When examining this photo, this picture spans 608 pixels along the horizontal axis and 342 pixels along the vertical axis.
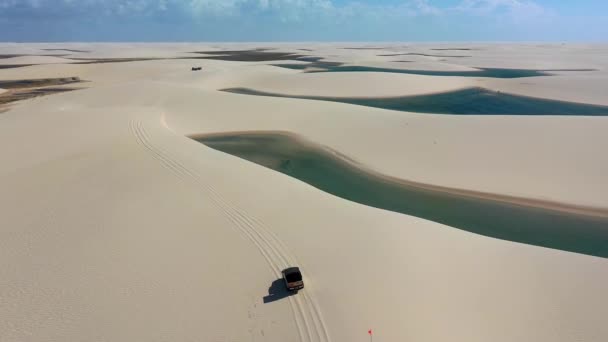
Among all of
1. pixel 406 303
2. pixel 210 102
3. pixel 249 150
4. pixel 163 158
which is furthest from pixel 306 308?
pixel 210 102

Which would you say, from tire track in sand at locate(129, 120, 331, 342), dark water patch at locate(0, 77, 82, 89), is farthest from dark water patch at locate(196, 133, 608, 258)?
dark water patch at locate(0, 77, 82, 89)

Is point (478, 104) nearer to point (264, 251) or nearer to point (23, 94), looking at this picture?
point (264, 251)

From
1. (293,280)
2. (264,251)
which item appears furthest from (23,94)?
(293,280)

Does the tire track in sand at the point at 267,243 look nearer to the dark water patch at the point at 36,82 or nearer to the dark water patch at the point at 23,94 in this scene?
the dark water patch at the point at 23,94

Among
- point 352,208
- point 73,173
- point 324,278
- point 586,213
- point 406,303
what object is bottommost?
point 406,303

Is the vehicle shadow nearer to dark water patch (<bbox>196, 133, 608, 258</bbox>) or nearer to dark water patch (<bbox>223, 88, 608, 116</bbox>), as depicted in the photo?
dark water patch (<bbox>196, 133, 608, 258</bbox>)

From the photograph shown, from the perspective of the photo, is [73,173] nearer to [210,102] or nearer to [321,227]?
[321,227]
